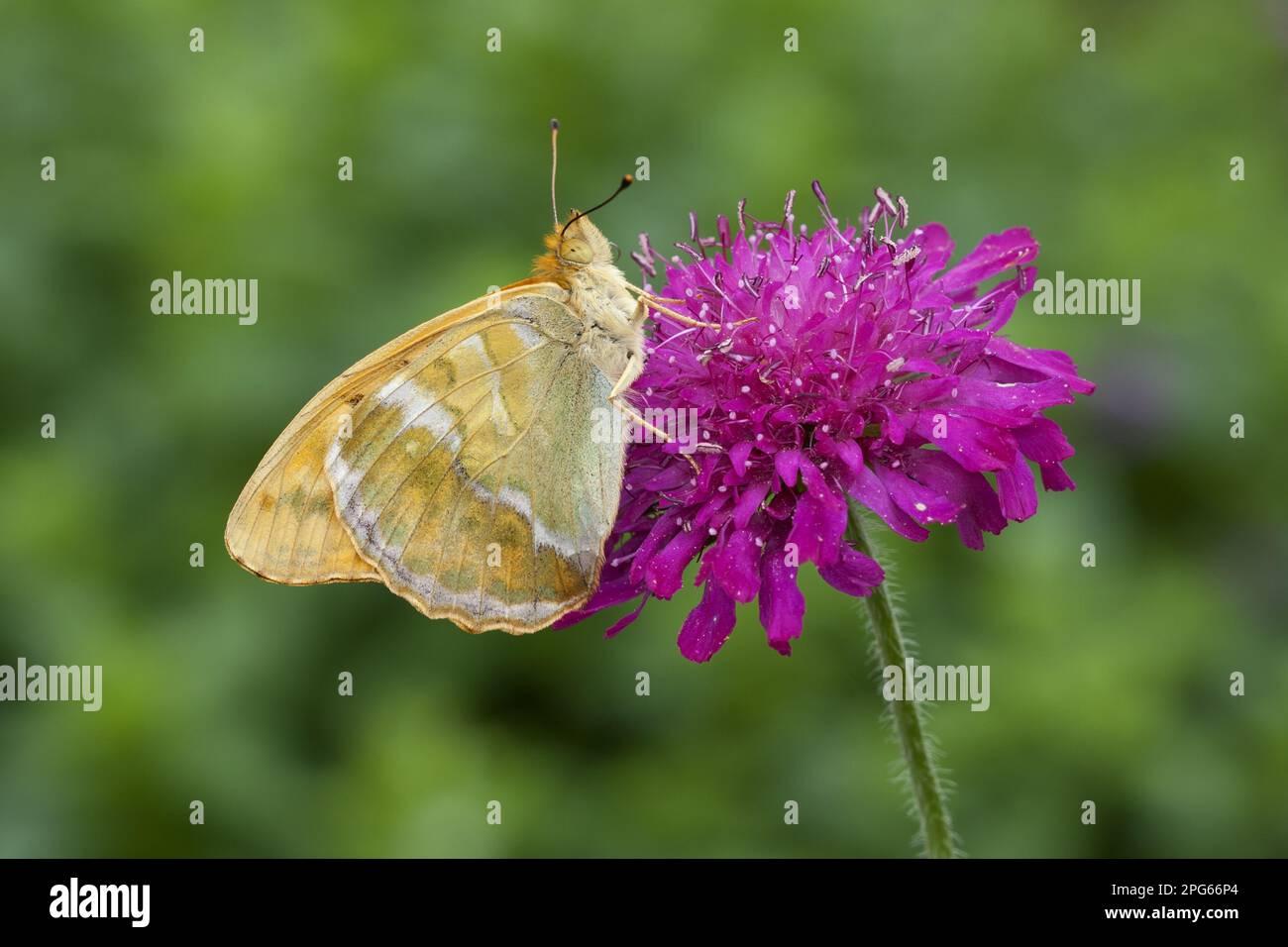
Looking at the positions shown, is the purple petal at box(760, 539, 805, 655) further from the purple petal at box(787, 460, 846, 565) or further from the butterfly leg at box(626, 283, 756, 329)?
the butterfly leg at box(626, 283, 756, 329)

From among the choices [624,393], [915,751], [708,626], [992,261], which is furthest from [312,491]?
[992,261]

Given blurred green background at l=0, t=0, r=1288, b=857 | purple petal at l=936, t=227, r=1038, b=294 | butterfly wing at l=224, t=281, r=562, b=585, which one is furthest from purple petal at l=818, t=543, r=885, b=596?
blurred green background at l=0, t=0, r=1288, b=857

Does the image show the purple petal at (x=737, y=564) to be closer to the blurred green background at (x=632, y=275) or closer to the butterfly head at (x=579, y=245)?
the butterfly head at (x=579, y=245)

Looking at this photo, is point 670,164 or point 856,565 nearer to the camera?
point 856,565

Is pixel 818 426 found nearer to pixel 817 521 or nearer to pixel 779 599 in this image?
pixel 817 521

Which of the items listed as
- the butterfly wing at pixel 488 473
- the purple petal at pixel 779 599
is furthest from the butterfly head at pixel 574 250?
the purple petal at pixel 779 599

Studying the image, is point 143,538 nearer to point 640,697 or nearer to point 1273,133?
point 640,697

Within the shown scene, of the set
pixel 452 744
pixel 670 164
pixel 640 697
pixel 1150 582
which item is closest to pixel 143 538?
pixel 452 744
